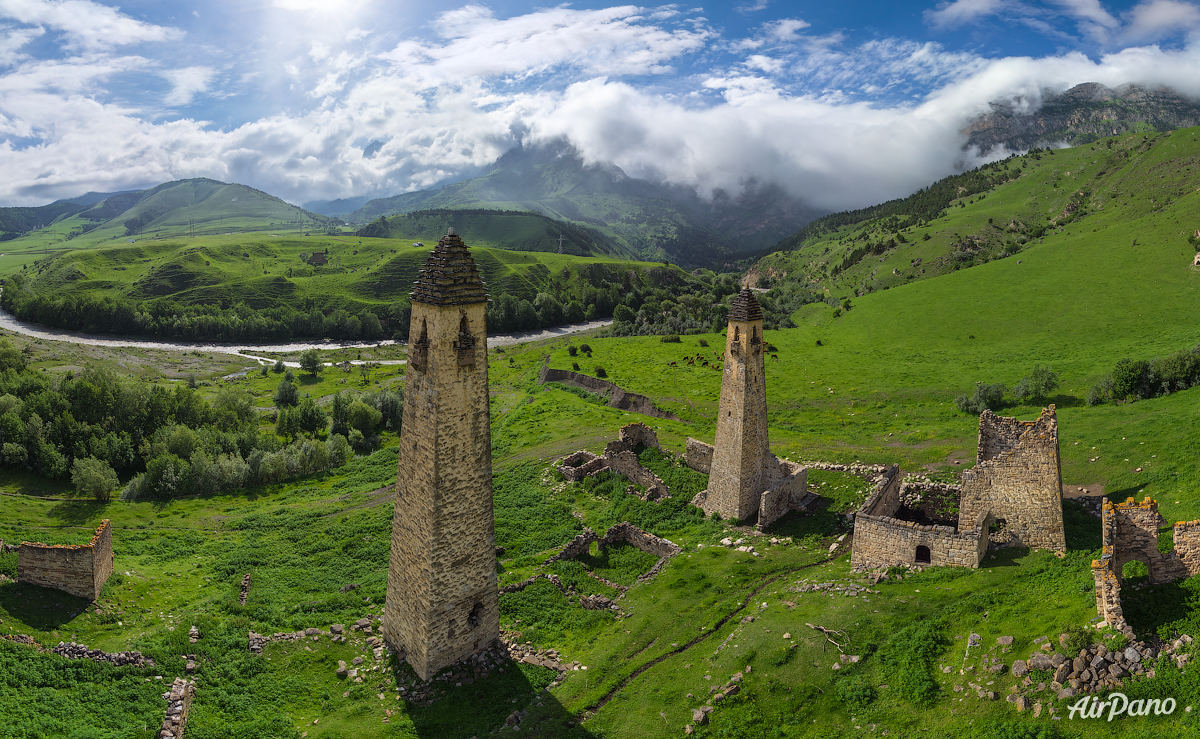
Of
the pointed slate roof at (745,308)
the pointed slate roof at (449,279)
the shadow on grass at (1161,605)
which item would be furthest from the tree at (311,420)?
the shadow on grass at (1161,605)

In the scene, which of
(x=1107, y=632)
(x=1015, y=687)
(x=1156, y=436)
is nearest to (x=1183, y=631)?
(x=1107, y=632)

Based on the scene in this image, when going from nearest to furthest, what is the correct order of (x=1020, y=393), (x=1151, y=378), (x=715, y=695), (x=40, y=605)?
(x=715, y=695) → (x=40, y=605) → (x=1151, y=378) → (x=1020, y=393)

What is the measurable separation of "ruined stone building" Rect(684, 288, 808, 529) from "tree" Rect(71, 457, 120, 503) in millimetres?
48202

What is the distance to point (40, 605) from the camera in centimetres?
2303

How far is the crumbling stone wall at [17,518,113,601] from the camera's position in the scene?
78.5 ft

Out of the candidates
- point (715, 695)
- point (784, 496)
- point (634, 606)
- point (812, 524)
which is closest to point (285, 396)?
point (634, 606)

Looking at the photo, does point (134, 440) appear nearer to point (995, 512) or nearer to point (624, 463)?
point (624, 463)

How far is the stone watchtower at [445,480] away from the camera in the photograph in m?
19.1

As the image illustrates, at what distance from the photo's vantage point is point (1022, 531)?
23562 millimetres

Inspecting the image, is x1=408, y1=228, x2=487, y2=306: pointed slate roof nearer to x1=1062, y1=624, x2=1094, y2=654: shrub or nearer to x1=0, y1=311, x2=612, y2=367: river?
x1=1062, y1=624, x2=1094, y2=654: shrub

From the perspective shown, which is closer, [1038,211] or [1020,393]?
[1020,393]

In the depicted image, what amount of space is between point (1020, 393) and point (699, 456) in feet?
114

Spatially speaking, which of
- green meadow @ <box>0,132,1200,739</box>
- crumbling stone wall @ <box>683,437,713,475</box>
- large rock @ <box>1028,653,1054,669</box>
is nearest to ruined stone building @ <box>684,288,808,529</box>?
green meadow @ <box>0,132,1200,739</box>

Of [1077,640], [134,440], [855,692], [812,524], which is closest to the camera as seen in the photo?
[1077,640]
